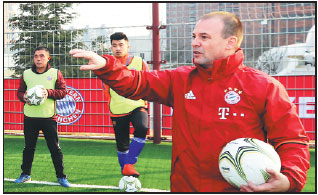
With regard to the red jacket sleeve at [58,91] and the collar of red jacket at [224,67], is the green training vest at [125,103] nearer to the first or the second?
the red jacket sleeve at [58,91]

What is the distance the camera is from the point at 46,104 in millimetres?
4211

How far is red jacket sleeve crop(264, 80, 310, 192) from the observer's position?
1.71 m

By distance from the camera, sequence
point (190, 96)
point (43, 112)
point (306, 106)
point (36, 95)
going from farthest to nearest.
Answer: point (306, 106) → point (43, 112) → point (36, 95) → point (190, 96)

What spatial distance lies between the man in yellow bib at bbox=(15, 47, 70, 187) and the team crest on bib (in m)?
2.83

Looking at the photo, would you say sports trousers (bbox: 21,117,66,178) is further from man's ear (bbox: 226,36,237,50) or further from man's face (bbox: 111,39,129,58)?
man's ear (bbox: 226,36,237,50)

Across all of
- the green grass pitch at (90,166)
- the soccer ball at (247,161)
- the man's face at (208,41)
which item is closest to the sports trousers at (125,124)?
the green grass pitch at (90,166)

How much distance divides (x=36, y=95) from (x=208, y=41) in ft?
9.15

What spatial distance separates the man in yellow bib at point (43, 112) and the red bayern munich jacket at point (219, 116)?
2.47 meters

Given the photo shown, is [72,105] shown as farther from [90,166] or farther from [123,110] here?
[123,110]

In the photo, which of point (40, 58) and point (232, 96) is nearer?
point (232, 96)

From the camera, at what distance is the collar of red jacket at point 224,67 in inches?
74.3

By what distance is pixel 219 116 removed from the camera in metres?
1.87

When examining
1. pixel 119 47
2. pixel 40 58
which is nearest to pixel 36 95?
pixel 40 58

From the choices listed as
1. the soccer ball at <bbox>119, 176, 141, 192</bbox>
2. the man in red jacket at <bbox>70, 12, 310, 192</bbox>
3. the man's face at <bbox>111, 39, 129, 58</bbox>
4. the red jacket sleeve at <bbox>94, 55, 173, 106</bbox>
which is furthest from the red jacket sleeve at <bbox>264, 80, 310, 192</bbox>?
the man's face at <bbox>111, 39, 129, 58</bbox>
